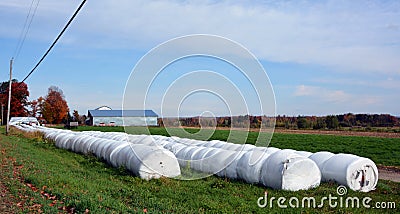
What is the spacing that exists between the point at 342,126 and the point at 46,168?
62284mm

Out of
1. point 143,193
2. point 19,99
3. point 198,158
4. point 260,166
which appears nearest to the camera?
point 143,193

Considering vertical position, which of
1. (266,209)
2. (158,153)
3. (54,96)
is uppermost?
(54,96)

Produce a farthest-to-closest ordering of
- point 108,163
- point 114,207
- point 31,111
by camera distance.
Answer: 1. point 31,111
2. point 108,163
3. point 114,207

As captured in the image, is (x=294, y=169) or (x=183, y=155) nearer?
(x=294, y=169)

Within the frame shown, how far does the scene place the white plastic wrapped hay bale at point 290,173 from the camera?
483 inches

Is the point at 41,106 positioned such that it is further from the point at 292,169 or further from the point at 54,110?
the point at 292,169

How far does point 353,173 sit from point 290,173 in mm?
1991

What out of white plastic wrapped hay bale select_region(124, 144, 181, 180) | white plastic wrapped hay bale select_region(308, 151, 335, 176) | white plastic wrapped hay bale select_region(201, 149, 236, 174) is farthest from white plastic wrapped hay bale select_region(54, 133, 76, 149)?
white plastic wrapped hay bale select_region(308, 151, 335, 176)

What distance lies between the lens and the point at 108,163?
18.3 meters

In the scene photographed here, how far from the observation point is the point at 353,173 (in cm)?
1291

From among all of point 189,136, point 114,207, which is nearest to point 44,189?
A: point 114,207

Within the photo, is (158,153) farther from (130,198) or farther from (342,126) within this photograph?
(342,126)

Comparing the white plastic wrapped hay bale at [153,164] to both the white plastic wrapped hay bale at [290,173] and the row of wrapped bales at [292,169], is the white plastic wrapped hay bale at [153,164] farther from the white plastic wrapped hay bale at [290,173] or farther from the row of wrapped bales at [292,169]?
the white plastic wrapped hay bale at [290,173]

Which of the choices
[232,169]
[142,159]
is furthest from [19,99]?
[232,169]
